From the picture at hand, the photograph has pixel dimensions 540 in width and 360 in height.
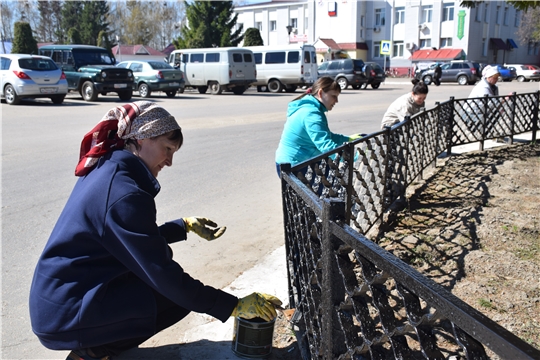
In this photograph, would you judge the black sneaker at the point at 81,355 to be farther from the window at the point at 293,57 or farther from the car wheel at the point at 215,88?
the window at the point at 293,57

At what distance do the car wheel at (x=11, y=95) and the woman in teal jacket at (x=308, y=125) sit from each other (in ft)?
46.8

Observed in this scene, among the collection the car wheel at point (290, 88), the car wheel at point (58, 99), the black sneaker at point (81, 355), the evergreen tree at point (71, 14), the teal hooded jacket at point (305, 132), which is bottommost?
the car wheel at point (290, 88)

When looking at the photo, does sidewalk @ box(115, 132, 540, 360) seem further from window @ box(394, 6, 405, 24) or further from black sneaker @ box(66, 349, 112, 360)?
window @ box(394, 6, 405, 24)

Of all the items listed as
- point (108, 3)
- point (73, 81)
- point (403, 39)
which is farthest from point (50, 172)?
point (108, 3)

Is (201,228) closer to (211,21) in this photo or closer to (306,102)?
(306,102)

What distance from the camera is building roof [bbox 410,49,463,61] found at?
4759 cm

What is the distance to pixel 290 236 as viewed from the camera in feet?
9.84

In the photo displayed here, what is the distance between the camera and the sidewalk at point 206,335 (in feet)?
9.45

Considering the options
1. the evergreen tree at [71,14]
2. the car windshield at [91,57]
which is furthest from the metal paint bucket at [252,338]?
the evergreen tree at [71,14]

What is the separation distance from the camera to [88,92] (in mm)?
18438

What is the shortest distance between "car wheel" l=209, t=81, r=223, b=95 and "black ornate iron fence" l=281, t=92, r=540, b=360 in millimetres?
19332

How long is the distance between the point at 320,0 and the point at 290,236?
2160 inches

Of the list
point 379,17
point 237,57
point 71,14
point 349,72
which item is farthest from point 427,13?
point 71,14

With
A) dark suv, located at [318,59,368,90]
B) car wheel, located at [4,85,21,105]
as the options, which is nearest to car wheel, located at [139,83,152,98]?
car wheel, located at [4,85,21,105]
